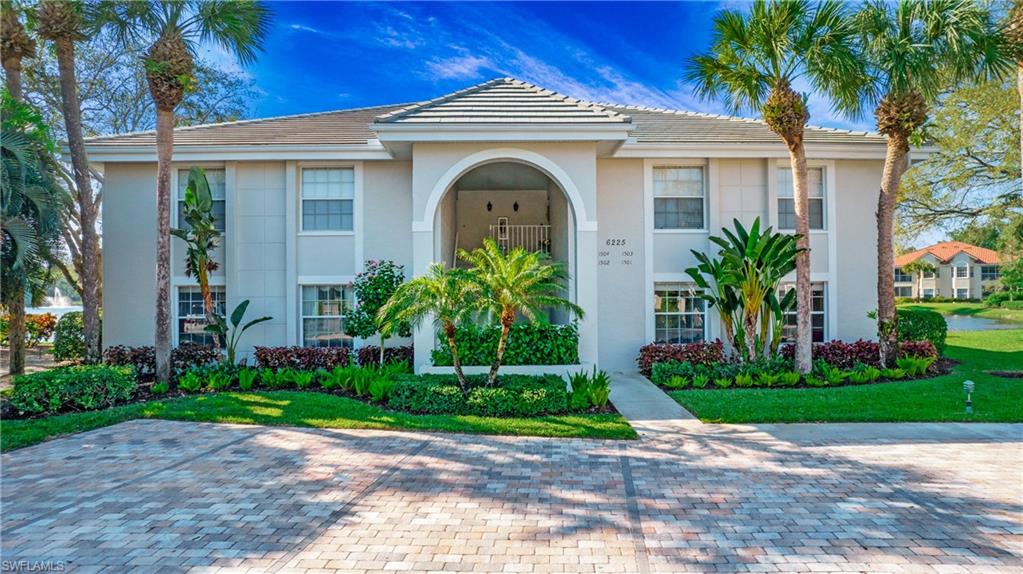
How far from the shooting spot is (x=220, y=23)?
1103cm

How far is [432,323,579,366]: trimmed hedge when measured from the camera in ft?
35.7

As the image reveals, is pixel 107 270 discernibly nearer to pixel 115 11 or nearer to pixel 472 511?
pixel 115 11

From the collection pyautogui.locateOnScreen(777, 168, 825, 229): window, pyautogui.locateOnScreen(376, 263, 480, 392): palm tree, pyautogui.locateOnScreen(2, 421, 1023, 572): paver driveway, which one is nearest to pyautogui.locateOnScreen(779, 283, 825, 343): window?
pyautogui.locateOnScreen(777, 168, 825, 229): window

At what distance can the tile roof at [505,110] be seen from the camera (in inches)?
435

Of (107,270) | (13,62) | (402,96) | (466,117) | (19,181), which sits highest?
(402,96)

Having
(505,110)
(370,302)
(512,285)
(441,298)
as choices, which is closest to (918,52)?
(505,110)

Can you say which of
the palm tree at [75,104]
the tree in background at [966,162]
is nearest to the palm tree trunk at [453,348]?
the palm tree at [75,104]

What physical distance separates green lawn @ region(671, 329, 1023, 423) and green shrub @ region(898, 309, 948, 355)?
1650 millimetres

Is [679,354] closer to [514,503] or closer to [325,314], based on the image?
[514,503]

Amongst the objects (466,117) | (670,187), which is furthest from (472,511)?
(670,187)

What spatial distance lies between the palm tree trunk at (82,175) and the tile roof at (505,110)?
7043 mm

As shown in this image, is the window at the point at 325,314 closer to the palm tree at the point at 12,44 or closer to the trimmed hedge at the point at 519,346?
the trimmed hedge at the point at 519,346

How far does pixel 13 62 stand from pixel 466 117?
11.1 m

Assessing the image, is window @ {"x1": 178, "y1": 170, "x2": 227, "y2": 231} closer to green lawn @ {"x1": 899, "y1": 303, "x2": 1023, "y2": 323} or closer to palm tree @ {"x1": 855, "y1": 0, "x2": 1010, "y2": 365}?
palm tree @ {"x1": 855, "y1": 0, "x2": 1010, "y2": 365}
